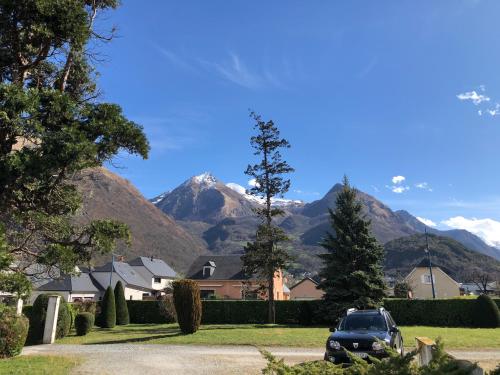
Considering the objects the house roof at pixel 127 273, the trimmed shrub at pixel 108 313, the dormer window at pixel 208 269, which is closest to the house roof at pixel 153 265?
the house roof at pixel 127 273

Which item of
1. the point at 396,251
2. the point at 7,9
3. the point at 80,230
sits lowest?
the point at 80,230

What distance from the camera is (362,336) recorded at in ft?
38.9

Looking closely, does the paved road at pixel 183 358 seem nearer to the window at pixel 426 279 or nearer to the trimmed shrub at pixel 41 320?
the trimmed shrub at pixel 41 320

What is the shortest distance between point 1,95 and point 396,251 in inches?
6881

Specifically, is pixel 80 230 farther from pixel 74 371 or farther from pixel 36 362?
pixel 36 362

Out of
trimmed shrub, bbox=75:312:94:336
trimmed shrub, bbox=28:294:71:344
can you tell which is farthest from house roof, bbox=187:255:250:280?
trimmed shrub, bbox=28:294:71:344

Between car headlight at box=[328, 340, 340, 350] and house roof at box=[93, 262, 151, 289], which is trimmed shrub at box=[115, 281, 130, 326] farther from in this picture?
house roof at box=[93, 262, 151, 289]

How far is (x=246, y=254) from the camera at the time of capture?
113ft

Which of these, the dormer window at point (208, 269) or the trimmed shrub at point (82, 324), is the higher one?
the dormer window at point (208, 269)

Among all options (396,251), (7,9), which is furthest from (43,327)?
(396,251)

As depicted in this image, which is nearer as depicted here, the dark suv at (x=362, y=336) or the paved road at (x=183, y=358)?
the dark suv at (x=362, y=336)

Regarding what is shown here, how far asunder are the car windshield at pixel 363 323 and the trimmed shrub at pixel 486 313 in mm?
22994

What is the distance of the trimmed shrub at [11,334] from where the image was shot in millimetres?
14969

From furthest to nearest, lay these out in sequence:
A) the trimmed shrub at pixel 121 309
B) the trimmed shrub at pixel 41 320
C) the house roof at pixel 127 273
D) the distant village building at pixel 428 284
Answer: the distant village building at pixel 428 284 < the house roof at pixel 127 273 < the trimmed shrub at pixel 121 309 < the trimmed shrub at pixel 41 320
